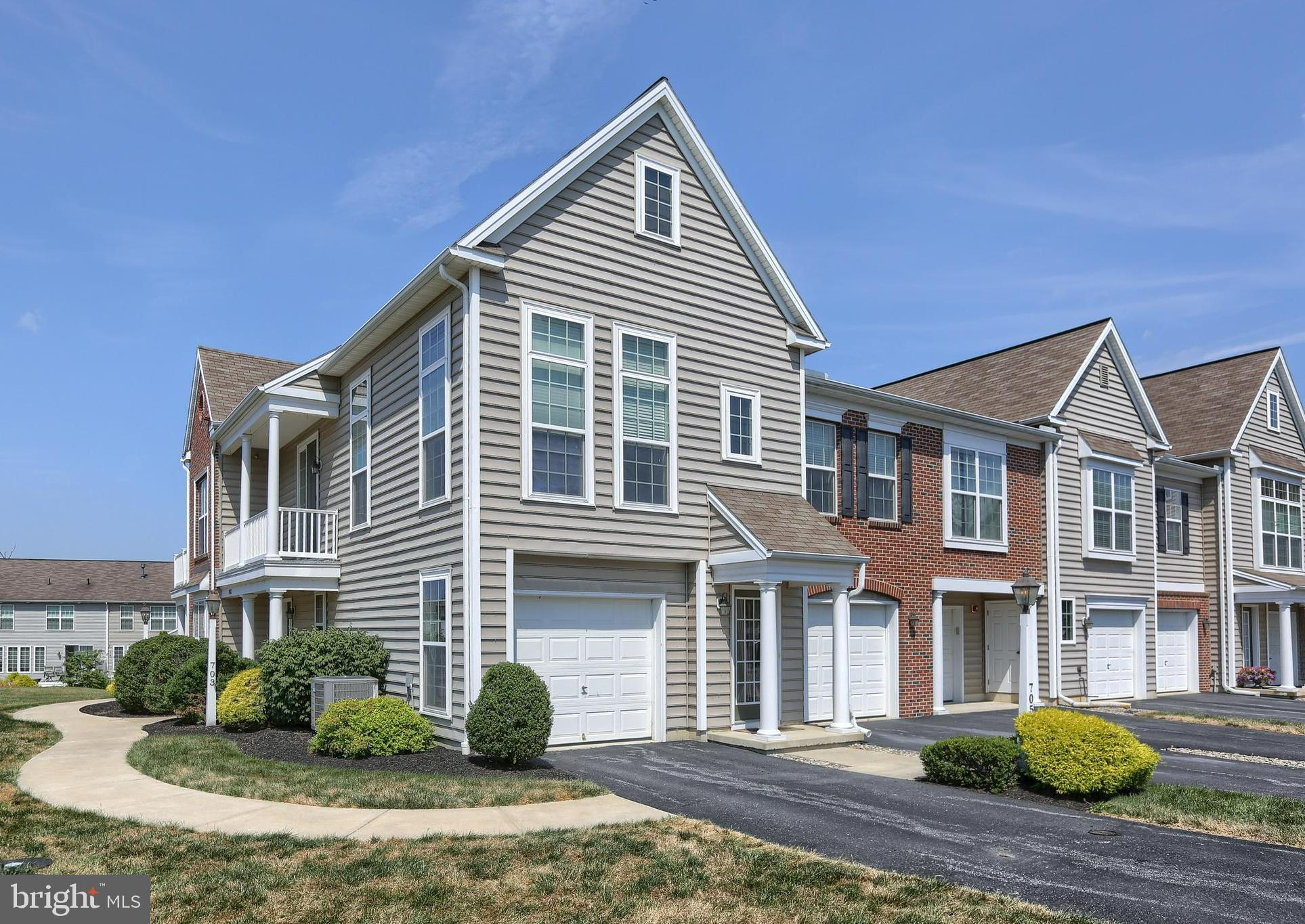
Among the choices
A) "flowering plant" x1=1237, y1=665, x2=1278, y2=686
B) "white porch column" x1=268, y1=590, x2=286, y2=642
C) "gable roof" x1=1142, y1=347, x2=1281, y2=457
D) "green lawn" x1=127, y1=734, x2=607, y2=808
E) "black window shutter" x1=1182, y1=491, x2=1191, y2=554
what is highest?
"gable roof" x1=1142, y1=347, x2=1281, y2=457

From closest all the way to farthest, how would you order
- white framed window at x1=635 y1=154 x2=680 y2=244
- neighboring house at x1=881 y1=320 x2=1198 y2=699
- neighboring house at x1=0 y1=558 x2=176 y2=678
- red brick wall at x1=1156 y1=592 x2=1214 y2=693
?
white framed window at x1=635 y1=154 x2=680 y2=244
neighboring house at x1=881 y1=320 x2=1198 y2=699
red brick wall at x1=1156 y1=592 x2=1214 y2=693
neighboring house at x1=0 y1=558 x2=176 y2=678

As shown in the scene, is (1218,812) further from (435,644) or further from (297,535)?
(297,535)

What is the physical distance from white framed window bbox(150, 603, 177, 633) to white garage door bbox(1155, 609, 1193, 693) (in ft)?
168

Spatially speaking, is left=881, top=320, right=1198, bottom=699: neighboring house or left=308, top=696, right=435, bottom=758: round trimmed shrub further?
left=881, top=320, right=1198, bottom=699: neighboring house

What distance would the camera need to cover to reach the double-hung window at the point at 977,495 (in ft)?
71.5

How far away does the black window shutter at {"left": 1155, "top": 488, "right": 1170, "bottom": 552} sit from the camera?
90.8 feet

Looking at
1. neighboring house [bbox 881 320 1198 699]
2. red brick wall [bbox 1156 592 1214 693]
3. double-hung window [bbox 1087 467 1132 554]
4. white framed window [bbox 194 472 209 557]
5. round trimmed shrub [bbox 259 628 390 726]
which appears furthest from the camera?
red brick wall [bbox 1156 592 1214 693]

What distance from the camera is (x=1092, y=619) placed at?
2494 cm

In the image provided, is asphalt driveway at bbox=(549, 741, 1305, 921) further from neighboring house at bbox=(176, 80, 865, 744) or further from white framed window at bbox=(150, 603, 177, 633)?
white framed window at bbox=(150, 603, 177, 633)

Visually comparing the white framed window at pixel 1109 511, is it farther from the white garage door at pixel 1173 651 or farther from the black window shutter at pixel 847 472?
the black window shutter at pixel 847 472

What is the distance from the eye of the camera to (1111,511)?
2514 centimetres

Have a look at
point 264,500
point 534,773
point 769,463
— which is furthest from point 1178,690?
point 264,500

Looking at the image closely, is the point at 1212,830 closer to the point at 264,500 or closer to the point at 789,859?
the point at 789,859

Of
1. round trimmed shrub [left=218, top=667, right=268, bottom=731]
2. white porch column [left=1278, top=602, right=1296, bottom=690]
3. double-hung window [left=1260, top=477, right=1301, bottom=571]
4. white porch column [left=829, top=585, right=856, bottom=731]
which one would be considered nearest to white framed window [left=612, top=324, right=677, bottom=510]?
white porch column [left=829, top=585, right=856, bottom=731]
